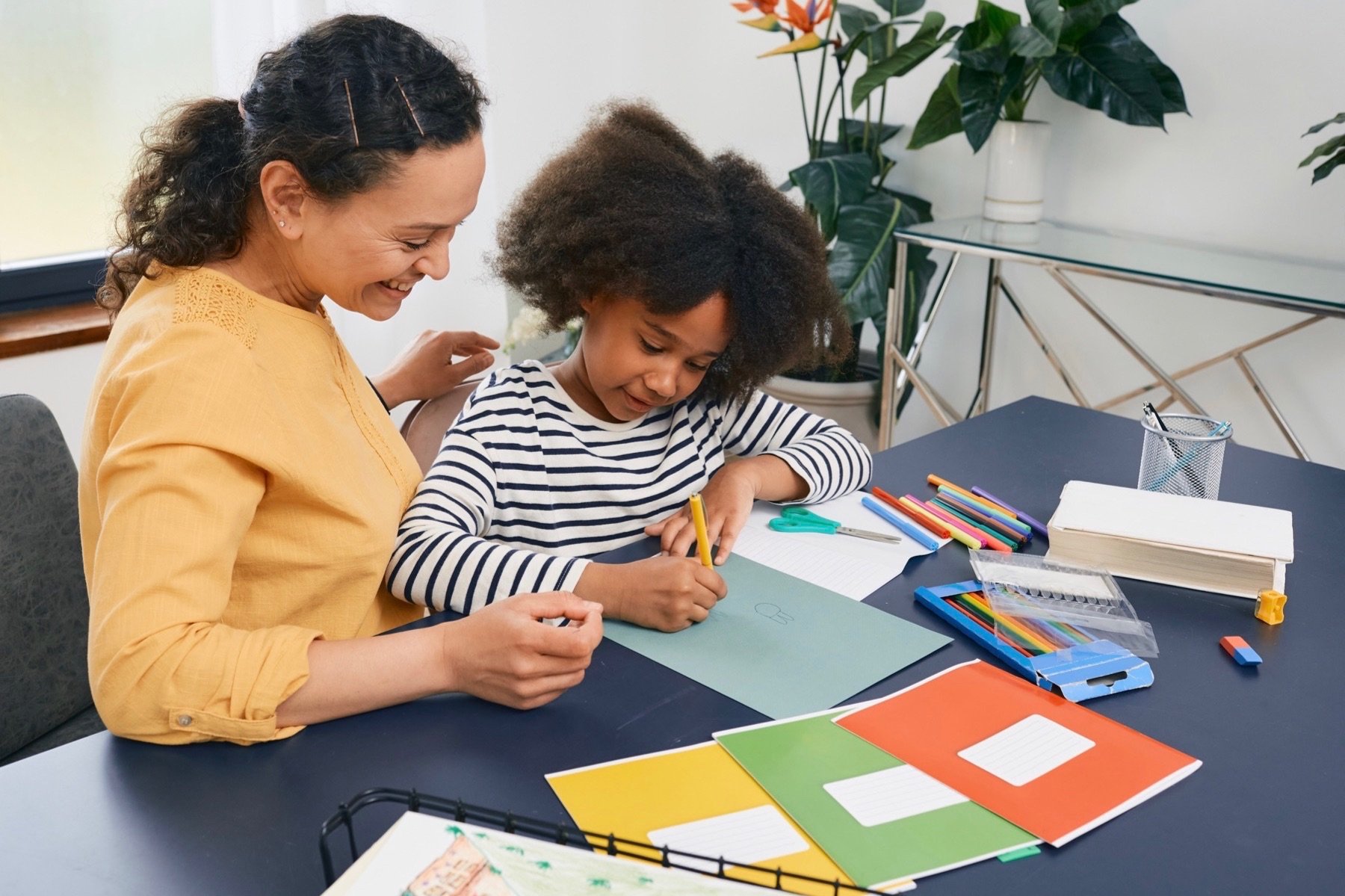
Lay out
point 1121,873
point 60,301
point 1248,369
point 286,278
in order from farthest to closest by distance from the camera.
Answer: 1. point 60,301
2. point 1248,369
3. point 286,278
4. point 1121,873

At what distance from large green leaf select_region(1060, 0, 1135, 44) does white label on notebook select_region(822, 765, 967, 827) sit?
73.5 inches

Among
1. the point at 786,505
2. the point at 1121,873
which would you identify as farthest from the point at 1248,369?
the point at 1121,873

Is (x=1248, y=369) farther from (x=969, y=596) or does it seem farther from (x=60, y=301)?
(x=60, y=301)

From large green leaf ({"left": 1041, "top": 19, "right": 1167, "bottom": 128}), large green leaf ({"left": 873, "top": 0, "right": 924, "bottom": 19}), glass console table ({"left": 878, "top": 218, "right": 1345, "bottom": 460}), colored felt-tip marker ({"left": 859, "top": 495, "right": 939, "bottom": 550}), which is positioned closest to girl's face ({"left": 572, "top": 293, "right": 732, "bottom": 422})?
colored felt-tip marker ({"left": 859, "top": 495, "right": 939, "bottom": 550})

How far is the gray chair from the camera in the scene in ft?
4.03

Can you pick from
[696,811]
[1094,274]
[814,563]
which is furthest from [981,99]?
[696,811]

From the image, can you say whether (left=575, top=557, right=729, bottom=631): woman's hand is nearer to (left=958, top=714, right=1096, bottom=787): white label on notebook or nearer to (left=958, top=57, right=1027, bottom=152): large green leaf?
(left=958, top=714, right=1096, bottom=787): white label on notebook

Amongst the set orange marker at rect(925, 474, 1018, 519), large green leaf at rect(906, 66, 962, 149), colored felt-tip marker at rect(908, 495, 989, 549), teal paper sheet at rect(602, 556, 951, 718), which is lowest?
teal paper sheet at rect(602, 556, 951, 718)

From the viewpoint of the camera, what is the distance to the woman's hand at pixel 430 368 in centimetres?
139

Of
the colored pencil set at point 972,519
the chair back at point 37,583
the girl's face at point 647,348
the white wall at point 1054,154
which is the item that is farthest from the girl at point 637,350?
the white wall at point 1054,154

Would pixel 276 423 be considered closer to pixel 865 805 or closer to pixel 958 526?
pixel 865 805

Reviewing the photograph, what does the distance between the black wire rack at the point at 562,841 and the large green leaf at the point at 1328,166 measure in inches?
71.5

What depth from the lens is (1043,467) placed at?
1.39m

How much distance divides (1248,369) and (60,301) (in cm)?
255
